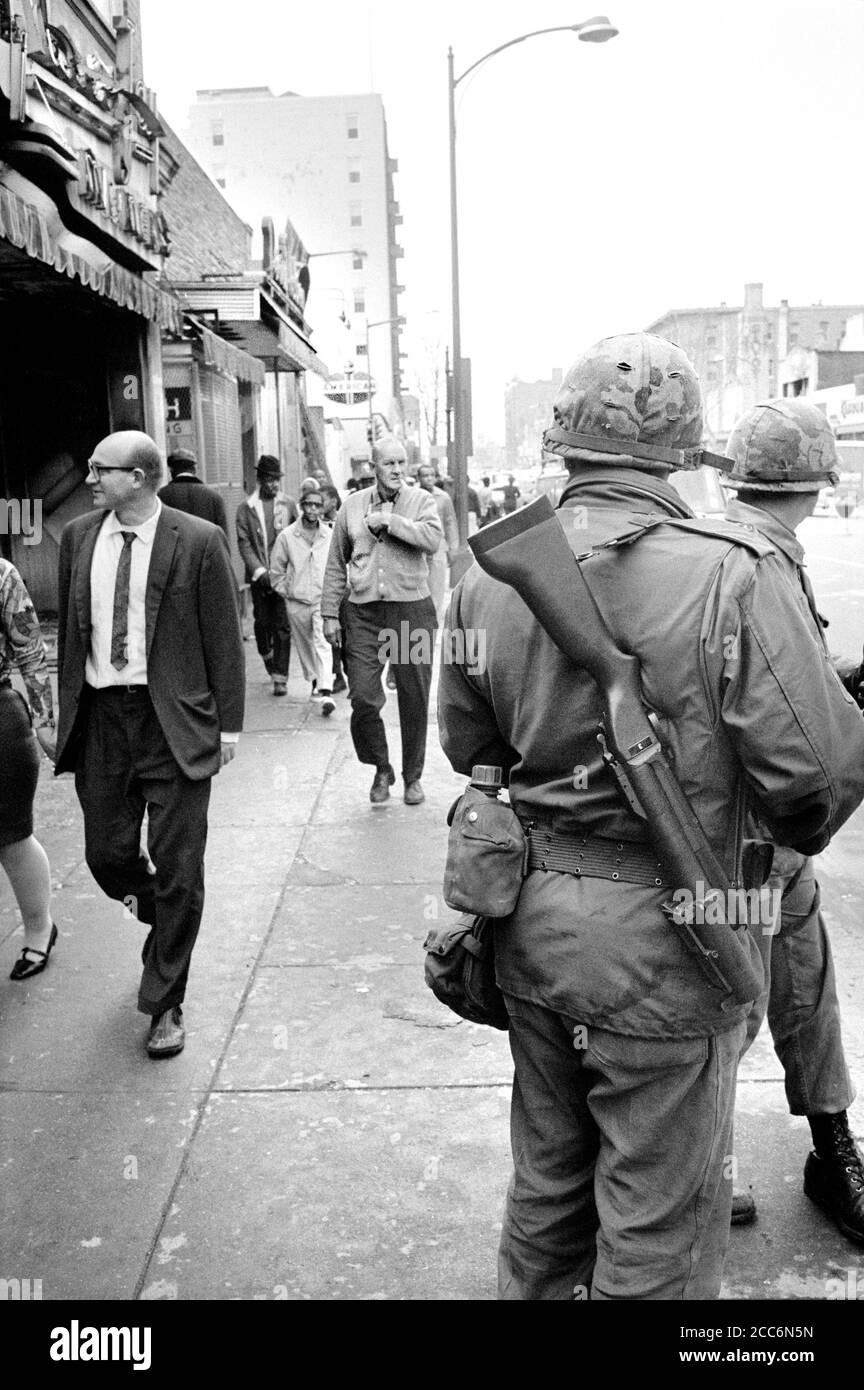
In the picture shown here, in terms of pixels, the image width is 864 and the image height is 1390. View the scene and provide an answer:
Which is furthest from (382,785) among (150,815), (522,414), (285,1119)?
(522,414)

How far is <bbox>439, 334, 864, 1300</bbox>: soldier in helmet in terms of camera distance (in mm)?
1936

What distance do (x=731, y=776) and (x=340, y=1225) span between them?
1.71 metres

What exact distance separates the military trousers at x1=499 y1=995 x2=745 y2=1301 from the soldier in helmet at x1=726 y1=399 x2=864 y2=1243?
79 cm

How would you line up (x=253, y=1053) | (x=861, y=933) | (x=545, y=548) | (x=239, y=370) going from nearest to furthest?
1. (x=545, y=548)
2. (x=253, y=1053)
3. (x=861, y=933)
4. (x=239, y=370)

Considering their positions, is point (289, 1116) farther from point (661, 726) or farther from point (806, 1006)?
point (661, 726)

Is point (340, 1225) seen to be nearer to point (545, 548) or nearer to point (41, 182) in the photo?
point (545, 548)

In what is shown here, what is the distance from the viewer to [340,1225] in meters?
3.05

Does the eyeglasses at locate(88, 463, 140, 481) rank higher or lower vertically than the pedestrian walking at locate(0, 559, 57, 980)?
higher

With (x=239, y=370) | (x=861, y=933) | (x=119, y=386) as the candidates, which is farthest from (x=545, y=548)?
(x=239, y=370)

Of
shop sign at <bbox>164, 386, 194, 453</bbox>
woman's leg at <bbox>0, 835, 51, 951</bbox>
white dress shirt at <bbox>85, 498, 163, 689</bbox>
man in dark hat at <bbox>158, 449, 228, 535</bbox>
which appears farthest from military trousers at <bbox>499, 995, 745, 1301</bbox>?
shop sign at <bbox>164, 386, 194, 453</bbox>

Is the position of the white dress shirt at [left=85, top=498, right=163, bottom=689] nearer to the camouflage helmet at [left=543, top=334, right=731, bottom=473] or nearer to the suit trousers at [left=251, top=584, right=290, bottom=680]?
the camouflage helmet at [left=543, top=334, right=731, bottom=473]

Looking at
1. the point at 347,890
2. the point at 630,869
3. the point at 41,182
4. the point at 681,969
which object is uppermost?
the point at 41,182

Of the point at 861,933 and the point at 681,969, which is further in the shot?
the point at 861,933

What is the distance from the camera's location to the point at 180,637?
4.04 meters
